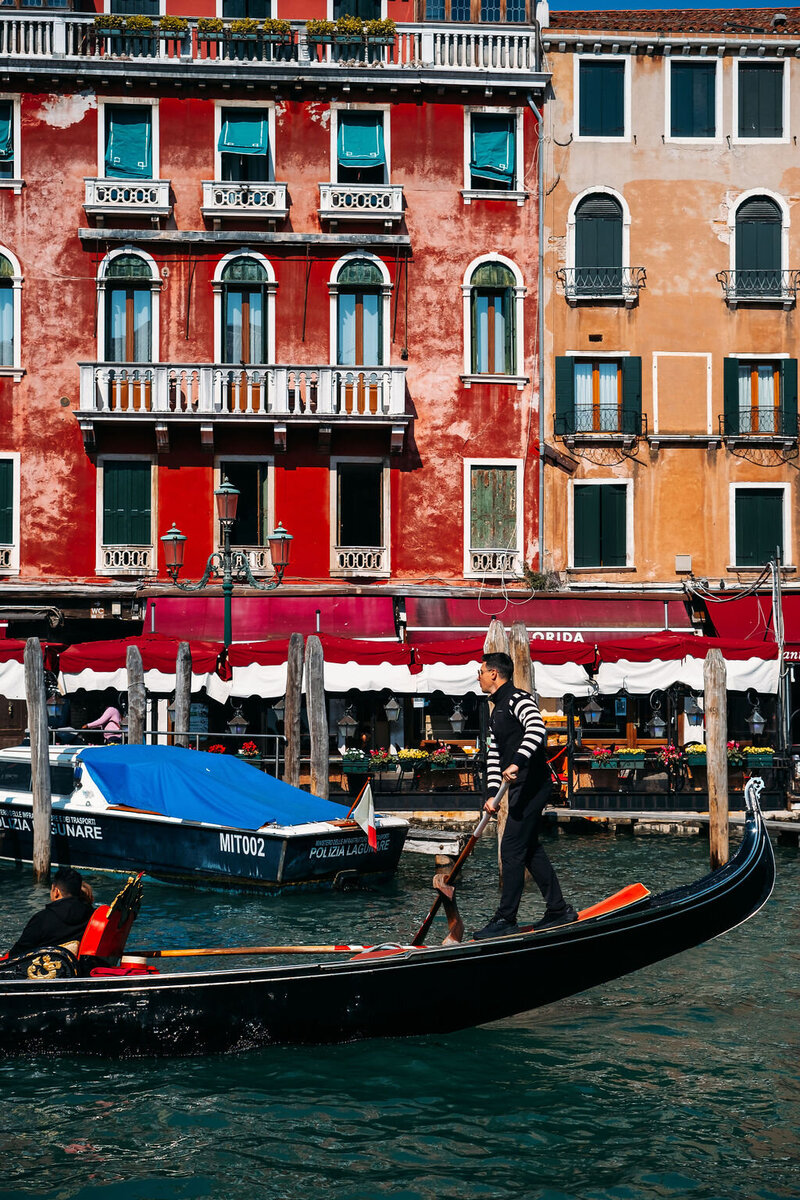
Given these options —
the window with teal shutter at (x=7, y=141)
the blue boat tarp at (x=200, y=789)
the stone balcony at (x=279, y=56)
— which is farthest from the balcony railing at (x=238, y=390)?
the blue boat tarp at (x=200, y=789)

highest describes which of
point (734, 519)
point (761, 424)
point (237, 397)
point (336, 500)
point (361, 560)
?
point (237, 397)

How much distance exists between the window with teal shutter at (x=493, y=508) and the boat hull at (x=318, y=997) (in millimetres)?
15611

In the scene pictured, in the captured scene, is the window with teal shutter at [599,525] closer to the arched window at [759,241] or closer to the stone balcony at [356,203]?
the arched window at [759,241]

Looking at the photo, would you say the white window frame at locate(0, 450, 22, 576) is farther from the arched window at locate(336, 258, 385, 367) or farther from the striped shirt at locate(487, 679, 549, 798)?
the striped shirt at locate(487, 679, 549, 798)

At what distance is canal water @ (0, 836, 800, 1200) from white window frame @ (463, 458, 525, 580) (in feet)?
45.1

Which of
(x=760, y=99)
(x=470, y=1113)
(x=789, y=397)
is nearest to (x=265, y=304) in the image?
(x=789, y=397)

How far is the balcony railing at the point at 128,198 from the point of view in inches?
936

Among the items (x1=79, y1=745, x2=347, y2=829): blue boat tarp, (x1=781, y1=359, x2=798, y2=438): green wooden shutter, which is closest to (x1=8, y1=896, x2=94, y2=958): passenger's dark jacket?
(x1=79, y1=745, x2=347, y2=829): blue boat tarp

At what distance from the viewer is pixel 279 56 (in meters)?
24.5

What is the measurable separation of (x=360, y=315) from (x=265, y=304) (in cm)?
167

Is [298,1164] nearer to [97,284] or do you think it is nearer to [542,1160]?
[542,1160]

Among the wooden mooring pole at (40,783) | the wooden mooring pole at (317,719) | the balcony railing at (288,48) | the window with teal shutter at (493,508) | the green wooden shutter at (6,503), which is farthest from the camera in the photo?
the window with teal shutter at (493,508)

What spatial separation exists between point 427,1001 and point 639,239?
1879 centimetres

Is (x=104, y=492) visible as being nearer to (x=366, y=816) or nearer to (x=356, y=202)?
(x=356, y=202)
